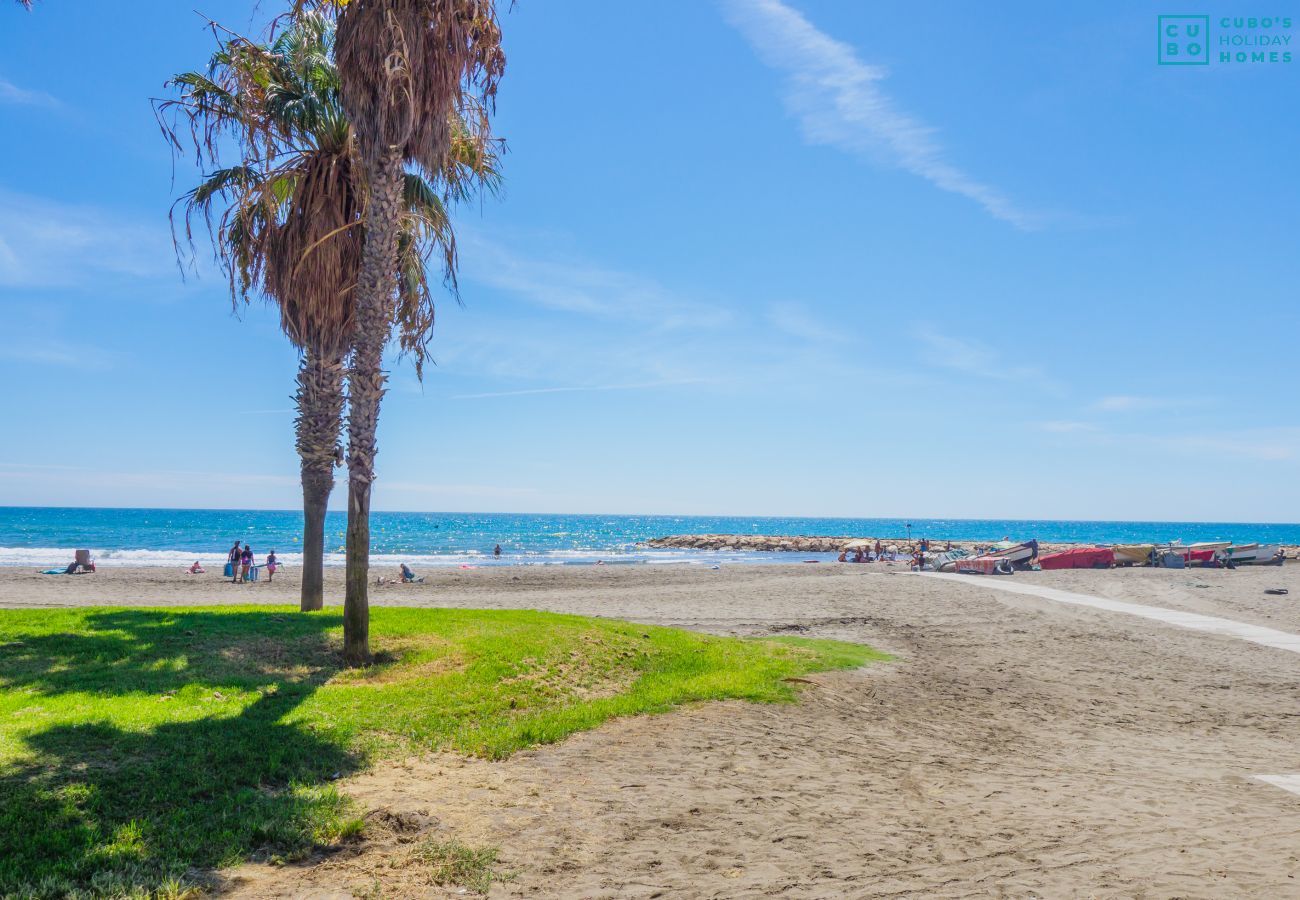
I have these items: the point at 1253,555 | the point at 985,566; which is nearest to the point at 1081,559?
the point at 985,566

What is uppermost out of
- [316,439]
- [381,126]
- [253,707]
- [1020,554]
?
[381,126]

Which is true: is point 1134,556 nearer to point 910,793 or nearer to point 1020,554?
point 1020,554

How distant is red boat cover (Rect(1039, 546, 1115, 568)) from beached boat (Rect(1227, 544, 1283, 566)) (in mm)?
7664

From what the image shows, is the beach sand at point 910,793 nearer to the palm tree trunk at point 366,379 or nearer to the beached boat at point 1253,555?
the palm tree trunk at point 366,379

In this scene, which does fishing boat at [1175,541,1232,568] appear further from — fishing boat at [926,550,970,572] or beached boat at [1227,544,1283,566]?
fishing boat at [926,550,970,572]

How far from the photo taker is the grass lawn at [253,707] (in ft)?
17.3

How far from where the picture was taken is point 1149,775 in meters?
8.30

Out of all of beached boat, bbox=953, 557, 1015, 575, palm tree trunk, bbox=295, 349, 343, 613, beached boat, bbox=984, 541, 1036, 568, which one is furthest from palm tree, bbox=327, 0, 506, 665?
beached boat, bbox=984, 541, 1036, 568

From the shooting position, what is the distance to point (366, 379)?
10.8 meters

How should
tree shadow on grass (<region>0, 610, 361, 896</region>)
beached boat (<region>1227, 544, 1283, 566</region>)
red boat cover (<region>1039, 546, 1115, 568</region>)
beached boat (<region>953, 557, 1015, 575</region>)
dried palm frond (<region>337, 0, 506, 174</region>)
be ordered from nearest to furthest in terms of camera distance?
tree shadow on grass (<region>0, 610, 361, 896</region>)
dried palm frond (<region>337, 0, 506, 174</region>)
beached boat (<region>953, 557, 1015, 575</region>)
red boat cover (<region>1039, 546, 1115, 568</region>)
beached boat (<region>1227, 544, 1283, 566</region>)

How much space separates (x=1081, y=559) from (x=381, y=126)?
141 feet

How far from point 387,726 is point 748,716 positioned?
4481 mm

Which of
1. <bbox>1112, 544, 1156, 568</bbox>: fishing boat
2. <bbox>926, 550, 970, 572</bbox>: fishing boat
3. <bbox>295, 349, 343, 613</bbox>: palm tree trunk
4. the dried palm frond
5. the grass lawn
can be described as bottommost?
<bbox>926, 550, 970, 572</bbox>: fishing boat

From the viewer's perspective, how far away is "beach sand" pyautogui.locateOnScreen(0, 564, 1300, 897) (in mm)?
5391
